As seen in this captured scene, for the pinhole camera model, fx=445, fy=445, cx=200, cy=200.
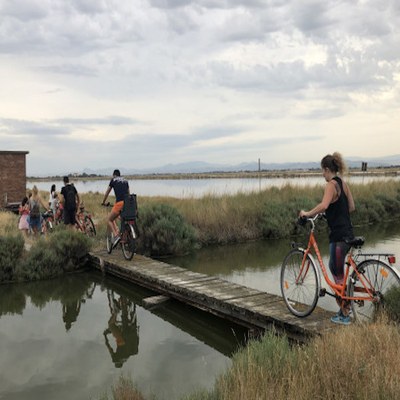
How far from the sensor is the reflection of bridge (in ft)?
18.4

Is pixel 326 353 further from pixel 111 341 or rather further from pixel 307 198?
pixel 307 198

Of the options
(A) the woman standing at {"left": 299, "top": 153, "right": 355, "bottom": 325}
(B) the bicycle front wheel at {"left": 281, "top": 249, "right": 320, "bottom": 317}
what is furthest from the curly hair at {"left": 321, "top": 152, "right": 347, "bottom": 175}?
(B) the bicycle front wheel at {"left": 281, "top": 249, "right": 320, "bottom": 317}

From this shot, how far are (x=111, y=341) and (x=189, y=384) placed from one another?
6.38ft

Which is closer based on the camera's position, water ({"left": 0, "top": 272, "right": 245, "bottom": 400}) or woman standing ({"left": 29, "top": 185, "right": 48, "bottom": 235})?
water ({"left": 0, "top": 272, "right": 245, "bottom": 400})

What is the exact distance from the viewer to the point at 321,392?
130 inches

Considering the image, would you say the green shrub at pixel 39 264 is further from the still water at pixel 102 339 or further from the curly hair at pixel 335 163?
the curly hair at pixel 335 163

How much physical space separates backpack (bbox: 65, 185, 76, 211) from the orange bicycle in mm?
8083

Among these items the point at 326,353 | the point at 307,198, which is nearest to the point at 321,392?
the point at 326,353

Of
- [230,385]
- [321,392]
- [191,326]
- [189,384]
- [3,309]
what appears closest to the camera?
[321,392]

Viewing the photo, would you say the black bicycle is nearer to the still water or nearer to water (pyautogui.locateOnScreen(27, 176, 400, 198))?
the still water

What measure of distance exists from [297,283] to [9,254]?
709 centimetres

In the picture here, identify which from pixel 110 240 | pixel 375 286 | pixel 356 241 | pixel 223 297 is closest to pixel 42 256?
pixel 110 240

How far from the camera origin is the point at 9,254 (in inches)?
403

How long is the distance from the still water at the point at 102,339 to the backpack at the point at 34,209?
4.00m
